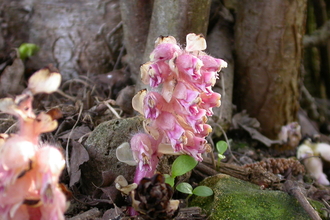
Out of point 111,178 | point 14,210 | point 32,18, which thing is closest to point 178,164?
point 111,178

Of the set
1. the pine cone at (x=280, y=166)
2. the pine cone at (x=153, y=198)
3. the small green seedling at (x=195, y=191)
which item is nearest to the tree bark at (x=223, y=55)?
the pine cone at (x=280, y=166)

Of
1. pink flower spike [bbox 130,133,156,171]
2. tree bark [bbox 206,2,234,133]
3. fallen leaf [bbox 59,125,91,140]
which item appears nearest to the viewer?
pink flower spike [bbox 130,133,156,171]

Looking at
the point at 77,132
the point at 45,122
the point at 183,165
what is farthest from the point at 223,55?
the point at 45,122

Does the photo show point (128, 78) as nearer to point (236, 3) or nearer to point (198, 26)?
point (198, 26)

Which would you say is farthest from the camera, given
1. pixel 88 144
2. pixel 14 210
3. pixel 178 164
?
pixel 88 144

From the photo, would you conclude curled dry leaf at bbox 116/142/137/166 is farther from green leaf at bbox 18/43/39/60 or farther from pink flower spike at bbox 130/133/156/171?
green leaf at bbox 18/43/39/60

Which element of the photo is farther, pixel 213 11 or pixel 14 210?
pixel 213 11

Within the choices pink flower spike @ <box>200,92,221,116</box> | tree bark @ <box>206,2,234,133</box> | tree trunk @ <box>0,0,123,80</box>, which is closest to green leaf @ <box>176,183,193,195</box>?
pink flower spike @ <box>200,92,221,116</box>

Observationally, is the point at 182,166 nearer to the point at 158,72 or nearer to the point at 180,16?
the point at 158,72

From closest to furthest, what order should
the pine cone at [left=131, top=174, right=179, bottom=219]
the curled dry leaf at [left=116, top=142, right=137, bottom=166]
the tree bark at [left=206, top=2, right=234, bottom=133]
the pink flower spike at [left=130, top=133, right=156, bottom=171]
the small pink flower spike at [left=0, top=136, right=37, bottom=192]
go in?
the small pink flower spike at [left=0, top=136, right=37, bottom=192]
the pine cone at [left=131, top=174, right=179, bottom=219]
the pink flower spike at [left=130, top=133, right=156, bottom=171]
the curled dry leaf at [left=116, top=142, right=137, bottom=166]
the tree bark at [left=206, top=2, right=234, bottom=133]
